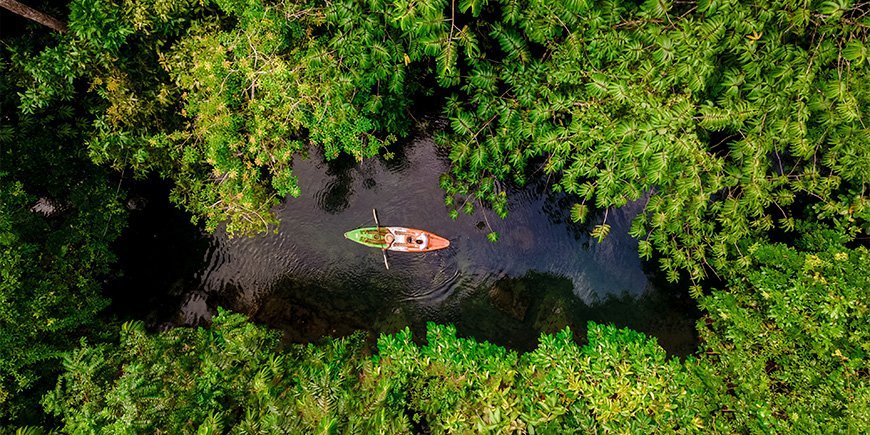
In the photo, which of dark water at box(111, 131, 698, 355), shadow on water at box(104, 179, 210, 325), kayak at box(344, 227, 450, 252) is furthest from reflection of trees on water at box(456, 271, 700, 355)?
shadow on water at box(104, 179, 210, 325)

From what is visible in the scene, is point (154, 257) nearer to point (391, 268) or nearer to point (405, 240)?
point (391, 268)

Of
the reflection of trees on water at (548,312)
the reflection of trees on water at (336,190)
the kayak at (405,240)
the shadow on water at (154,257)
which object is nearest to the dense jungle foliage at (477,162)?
the reflection of trees on water at (548,312)

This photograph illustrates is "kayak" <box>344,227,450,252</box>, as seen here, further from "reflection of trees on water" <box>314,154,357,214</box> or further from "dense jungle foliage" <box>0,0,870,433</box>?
"dense jungle foliage" <box>0,0,870,433</box>

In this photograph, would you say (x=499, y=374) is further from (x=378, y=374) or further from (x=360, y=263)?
(x=360, y=263)

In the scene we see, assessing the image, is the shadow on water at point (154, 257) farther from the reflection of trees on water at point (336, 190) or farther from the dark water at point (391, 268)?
the reflection of trees on water at point (336, 190)

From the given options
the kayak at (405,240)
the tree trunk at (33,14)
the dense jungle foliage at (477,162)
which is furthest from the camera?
the kayak at (405,240)

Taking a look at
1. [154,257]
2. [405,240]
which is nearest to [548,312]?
[405,240]
